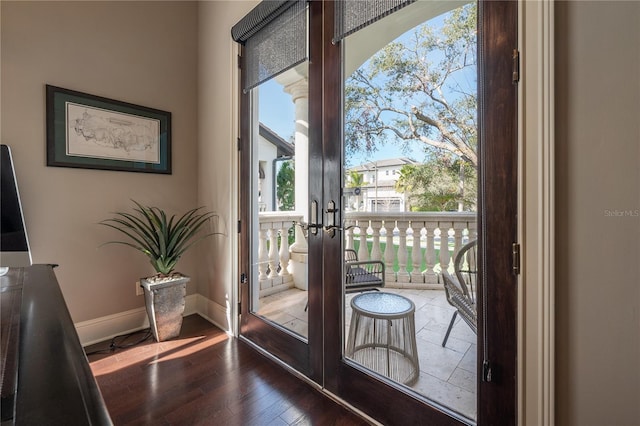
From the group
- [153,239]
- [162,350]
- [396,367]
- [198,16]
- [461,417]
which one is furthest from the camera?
[198,16]

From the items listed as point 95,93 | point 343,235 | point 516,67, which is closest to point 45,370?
point 343,235

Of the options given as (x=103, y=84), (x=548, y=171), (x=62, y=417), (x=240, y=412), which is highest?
(x=103, y=84)

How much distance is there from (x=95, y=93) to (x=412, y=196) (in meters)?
2.44

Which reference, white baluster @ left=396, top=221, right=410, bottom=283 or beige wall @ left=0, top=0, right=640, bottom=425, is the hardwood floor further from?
white baluster @ left=396, top=221, right=410, bottom=283

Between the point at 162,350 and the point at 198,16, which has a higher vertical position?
the point at 198,16

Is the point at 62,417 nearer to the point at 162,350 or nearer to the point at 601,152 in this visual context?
the point at 601,152

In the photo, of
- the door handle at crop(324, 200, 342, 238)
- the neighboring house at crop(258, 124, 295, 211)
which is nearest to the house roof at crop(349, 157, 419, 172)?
the door handle at crop(324, 200, 342, 238)

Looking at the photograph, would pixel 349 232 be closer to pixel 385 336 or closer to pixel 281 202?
pixel 385 336

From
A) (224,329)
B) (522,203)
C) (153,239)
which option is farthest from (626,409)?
(153,239)

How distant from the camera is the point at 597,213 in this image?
859 millimetres

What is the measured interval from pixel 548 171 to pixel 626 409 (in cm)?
74

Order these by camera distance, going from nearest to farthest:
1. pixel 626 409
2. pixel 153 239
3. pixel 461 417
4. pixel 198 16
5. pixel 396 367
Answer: pixel 626 409, pixel 461 417, pixel 396 367, pixel 153 239, pixel 198 16

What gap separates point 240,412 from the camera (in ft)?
4.76

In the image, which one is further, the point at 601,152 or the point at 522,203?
the point at 522,203
